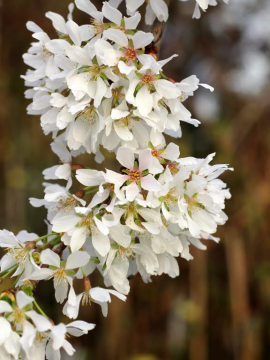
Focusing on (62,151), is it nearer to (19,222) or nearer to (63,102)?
(63,102)

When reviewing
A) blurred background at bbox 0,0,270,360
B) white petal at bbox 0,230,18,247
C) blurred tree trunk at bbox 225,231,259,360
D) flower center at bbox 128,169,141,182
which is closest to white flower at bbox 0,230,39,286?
white petal at bbox 0,230,18,247

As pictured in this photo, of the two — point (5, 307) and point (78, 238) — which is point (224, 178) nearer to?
point (78, 238)

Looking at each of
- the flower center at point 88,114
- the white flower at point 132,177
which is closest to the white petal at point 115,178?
the white flower at point 132,177

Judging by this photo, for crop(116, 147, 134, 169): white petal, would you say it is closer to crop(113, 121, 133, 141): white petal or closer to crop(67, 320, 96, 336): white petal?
crop(113, 121, 133, 141): white petal

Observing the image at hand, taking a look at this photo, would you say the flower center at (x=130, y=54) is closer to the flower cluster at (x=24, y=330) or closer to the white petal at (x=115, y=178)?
the white petal at (x=115, y=178)

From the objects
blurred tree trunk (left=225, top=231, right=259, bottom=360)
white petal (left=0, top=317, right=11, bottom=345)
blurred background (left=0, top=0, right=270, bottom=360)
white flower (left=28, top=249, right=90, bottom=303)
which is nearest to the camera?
white petal (left=0, top=317, right=11, bottom=345)
